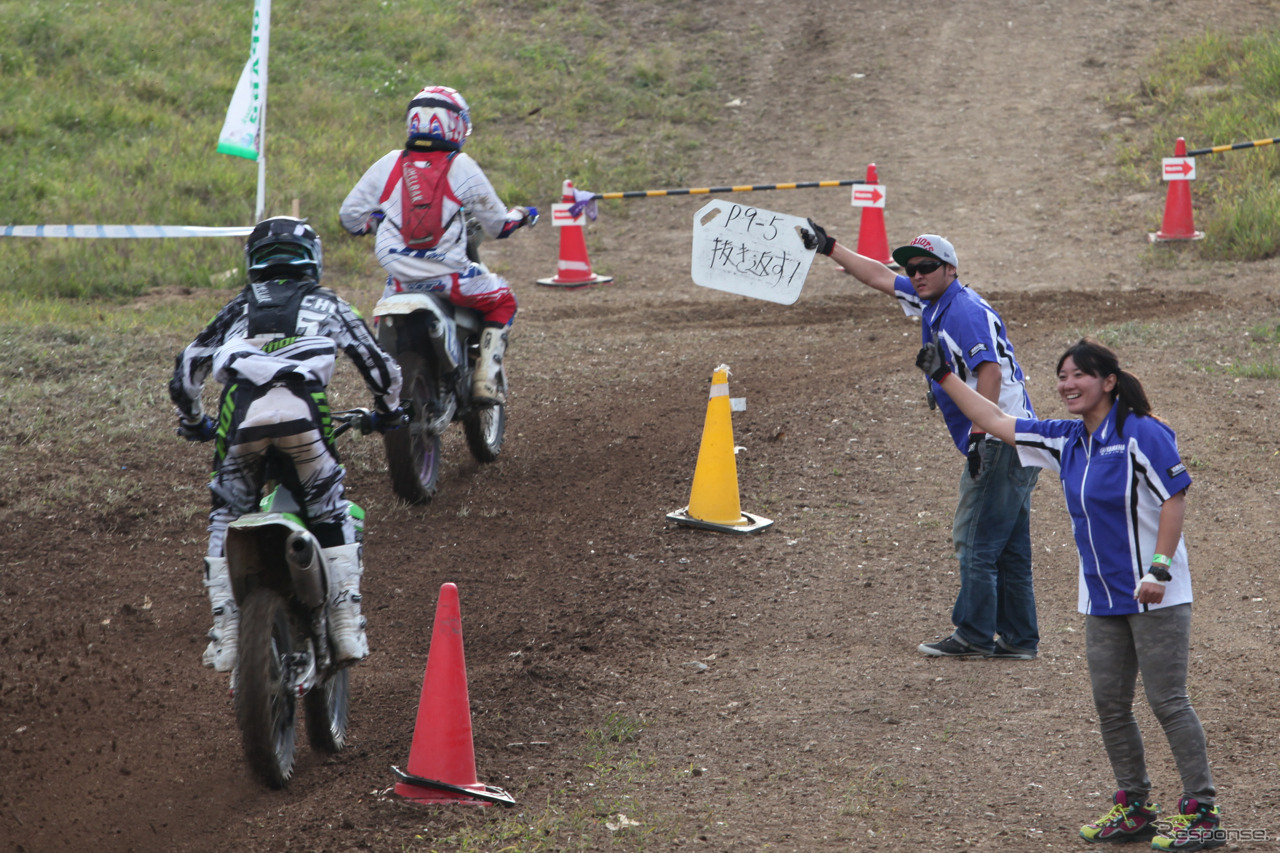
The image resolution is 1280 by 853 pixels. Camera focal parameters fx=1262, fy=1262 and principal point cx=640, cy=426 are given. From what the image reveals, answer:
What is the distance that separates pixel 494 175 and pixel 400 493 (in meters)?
11.3

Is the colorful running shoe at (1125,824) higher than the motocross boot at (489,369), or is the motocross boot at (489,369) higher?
the motocross boot at (489,369)

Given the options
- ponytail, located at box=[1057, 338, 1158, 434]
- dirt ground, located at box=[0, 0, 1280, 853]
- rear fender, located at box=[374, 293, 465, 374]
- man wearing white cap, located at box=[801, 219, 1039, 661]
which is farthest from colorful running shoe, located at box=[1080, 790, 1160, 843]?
rear fender, located at box=[374, 293, 465, 374]

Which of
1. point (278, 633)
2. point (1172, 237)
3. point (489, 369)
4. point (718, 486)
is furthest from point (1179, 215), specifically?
point (278, 633)

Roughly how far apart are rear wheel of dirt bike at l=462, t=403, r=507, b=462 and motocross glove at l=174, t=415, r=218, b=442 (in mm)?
3177

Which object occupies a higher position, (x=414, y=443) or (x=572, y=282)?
(x=572, y=282)

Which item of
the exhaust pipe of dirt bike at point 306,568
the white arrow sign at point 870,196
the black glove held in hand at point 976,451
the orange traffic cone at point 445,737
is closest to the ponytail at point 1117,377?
the black glove held in hand at point 976,451

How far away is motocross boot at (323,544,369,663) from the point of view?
4711mm

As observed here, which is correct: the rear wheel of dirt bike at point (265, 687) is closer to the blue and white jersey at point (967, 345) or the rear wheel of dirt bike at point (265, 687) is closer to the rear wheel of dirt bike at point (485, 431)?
the blue and white jersey at point (967, 345)

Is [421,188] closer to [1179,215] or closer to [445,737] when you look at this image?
[445,737]

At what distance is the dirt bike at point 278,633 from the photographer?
13.7 feet

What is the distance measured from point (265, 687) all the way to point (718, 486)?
12.3 feet

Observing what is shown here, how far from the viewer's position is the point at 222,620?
447cm

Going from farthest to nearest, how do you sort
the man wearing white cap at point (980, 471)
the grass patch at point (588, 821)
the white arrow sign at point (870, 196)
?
the white arrow sign at point (870, 196) → the man wearing white cap at point (980, 471) → the grass patch at point (588, 821)

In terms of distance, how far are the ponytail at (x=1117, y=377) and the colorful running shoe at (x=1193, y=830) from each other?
1214mm
